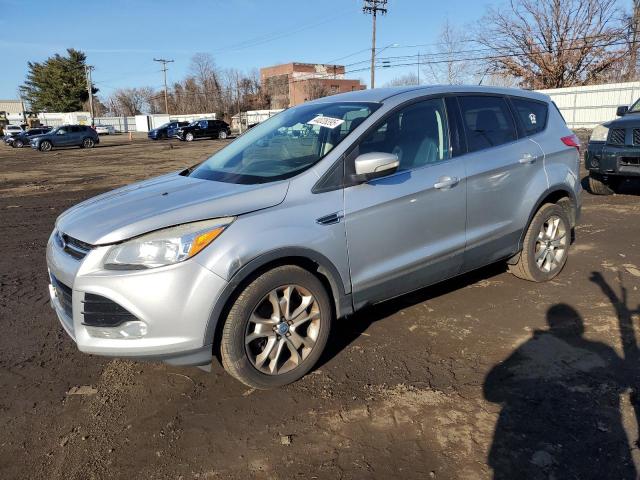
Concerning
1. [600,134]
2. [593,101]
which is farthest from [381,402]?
[593,101]

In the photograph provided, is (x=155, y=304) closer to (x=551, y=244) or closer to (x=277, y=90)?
(x=551, y=244)

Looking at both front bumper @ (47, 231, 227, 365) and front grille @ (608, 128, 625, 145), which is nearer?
front bumper @ (47, 231, 227, 365)

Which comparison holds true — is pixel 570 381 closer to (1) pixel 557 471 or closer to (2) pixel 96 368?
(1) pixel 557 471

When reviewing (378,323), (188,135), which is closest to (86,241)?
(378,323)

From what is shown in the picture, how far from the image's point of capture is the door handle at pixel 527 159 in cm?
429

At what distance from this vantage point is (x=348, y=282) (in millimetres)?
3279

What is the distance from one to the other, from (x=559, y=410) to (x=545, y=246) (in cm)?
224

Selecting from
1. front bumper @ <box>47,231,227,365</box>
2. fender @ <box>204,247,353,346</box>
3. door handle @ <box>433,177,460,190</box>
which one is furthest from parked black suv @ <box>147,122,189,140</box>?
front bumper @ <box>47,231,227,365</box>

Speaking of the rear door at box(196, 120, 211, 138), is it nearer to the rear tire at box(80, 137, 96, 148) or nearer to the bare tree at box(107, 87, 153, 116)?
the rear tire at box(80, 137, 96, 148)

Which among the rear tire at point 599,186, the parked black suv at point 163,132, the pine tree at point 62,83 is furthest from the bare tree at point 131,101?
the rear tire at point 599,186

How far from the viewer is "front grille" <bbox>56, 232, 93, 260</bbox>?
2838 millimetres

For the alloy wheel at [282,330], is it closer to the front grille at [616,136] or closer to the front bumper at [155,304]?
the front bumper at [155,304]

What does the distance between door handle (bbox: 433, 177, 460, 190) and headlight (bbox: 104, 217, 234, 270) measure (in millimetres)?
1742

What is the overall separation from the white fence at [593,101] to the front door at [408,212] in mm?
29240
